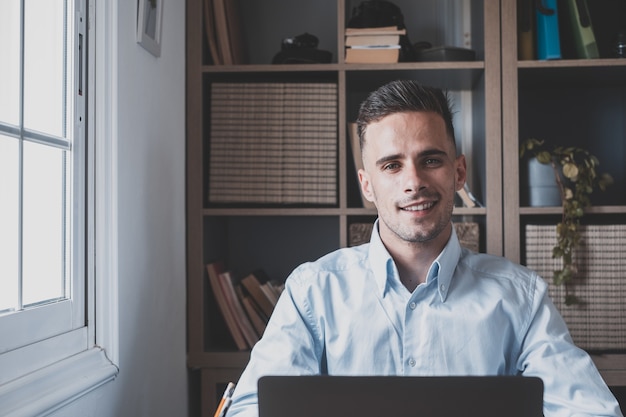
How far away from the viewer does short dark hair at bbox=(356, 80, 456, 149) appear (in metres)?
1.51

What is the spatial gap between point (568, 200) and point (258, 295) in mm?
1012

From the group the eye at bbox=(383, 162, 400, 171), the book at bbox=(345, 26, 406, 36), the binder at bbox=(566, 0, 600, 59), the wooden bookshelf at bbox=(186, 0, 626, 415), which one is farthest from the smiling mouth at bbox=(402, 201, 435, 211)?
the binder at bbox=(566, 0, 600, 59)

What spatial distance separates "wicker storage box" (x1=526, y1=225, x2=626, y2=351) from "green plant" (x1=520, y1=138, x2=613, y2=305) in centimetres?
3

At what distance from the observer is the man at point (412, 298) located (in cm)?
145

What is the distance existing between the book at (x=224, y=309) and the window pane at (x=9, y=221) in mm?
904

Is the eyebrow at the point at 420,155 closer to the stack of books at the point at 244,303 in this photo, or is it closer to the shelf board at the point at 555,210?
the shelf board at the point at 555,210

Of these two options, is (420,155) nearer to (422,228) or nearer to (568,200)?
(422,228)

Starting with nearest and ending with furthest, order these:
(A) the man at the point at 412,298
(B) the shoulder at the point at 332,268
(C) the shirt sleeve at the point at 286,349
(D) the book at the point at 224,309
A: 1. (C) the shirt sleeve at the point at 286,349
2. (A) the man at the point at 412,298
3. (B) the shoulder at the point at 332,268
4. (D) the book at the point at 224,309

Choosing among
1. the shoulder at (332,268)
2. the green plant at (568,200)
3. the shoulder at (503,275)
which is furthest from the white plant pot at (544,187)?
the shoulder at (332,268)

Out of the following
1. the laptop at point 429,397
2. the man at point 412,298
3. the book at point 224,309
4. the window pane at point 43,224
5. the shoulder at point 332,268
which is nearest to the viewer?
the laptop at point 429,397

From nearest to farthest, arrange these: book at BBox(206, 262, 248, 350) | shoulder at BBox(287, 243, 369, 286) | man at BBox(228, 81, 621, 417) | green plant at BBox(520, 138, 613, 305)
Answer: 1. man at BBox(228, 81, 621, 417)
2. shoulder at BBox(287, 243, 369, 286)
3. green plant at BBox(520, 138, 613, 305)
4. book at BBox(206, 262, 248, 350)

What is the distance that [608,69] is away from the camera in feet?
6.61

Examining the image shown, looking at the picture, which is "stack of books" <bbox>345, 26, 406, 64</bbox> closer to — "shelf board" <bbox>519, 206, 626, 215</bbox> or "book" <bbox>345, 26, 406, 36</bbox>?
"book" <bbox>345, 26, 406, 36</bbox>

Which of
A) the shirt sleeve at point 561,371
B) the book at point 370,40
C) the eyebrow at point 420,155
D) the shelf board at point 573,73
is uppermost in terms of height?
the book at point 370,40
